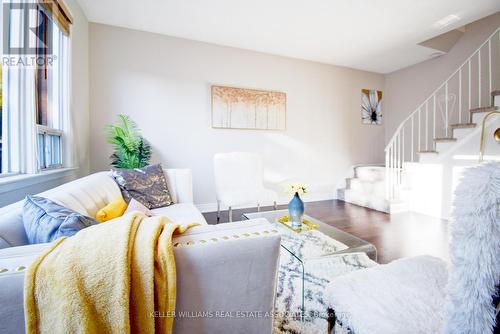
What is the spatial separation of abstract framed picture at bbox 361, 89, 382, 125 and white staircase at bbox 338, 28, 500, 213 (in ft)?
1.95

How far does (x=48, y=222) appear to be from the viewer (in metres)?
0.73

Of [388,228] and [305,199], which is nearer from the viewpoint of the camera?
[388,228]

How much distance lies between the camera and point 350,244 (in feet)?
4.91

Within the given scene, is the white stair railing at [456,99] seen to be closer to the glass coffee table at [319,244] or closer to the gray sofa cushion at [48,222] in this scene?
the glass coffee table at [319,244]

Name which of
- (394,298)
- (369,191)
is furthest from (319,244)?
(369,191)

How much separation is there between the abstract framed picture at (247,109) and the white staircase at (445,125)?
1861 mm

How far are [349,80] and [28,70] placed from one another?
468 centimetres

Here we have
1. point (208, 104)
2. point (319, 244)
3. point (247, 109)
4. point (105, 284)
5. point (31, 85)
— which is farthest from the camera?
point (247, 109)

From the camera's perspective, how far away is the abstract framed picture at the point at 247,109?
11.3ft

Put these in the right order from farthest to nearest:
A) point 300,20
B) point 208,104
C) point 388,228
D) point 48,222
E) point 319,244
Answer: point 208,104, point 300,20, point 388,228, point 319,244, point 48,222

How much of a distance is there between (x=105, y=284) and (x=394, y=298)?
919 mm

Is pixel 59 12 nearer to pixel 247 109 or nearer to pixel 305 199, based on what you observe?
pixel 247 109

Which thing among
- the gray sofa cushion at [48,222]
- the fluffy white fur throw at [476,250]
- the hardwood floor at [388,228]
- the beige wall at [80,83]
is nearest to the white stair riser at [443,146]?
the hardwood floor at [388,228]

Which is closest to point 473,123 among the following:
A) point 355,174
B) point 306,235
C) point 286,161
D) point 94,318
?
point 355,174
